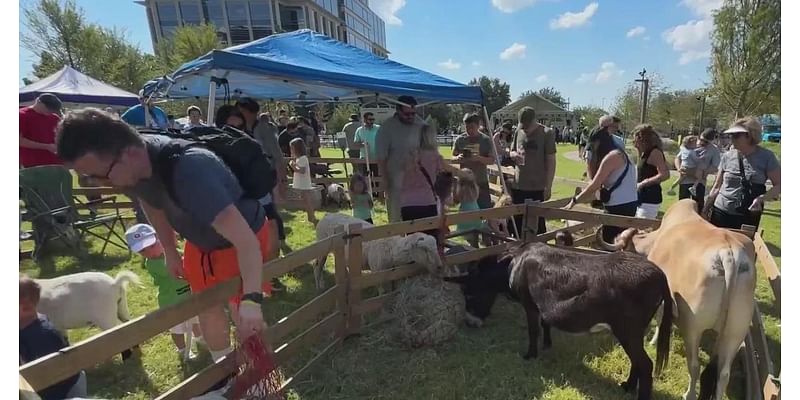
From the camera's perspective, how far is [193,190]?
164cm

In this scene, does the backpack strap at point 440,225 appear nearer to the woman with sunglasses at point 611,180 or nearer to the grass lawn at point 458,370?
the grass lawn at point 458,370

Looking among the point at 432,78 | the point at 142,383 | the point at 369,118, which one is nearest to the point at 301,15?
the point at 369,118

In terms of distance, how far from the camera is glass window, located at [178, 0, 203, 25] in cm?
5375

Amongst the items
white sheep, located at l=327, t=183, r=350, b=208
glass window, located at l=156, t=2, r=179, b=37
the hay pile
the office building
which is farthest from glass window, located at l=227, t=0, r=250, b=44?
the hay pile

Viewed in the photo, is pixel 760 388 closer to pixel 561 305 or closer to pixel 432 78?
pixel 561 305

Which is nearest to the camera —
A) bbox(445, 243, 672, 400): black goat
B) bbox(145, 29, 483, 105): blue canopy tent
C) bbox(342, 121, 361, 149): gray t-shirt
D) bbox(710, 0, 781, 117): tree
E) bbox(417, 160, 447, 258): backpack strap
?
bbox(445, 243, 672, 400): black goat

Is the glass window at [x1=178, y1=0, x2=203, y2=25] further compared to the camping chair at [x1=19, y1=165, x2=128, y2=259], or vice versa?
the glass window at [x1=178, y1=0, x2=203, y2=25]

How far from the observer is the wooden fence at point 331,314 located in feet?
5.57

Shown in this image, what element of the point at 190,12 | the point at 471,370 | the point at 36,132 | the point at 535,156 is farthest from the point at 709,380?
the point at 190,12

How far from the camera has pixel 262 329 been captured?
1.93 meters

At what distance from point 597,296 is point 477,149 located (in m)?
4.24

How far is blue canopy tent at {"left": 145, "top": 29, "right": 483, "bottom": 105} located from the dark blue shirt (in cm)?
294

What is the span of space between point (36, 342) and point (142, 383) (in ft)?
4.40

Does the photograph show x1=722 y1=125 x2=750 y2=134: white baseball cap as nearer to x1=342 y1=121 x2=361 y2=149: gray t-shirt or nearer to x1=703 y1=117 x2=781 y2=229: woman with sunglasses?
x1=703 y1=117 x2=781 y2=229: woman with sunglasses
